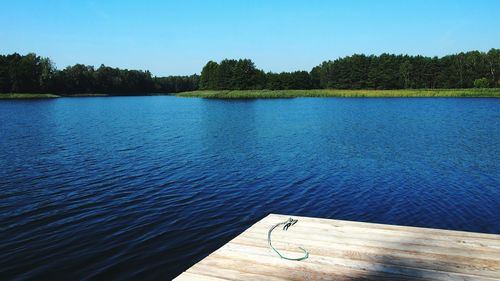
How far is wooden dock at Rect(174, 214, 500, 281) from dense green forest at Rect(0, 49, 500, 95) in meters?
142

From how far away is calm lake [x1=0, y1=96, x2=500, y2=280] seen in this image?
35.0ft

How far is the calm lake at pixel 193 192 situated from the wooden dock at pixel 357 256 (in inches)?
126

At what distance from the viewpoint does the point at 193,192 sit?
1659 centimetres

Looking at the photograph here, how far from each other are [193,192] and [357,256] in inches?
423

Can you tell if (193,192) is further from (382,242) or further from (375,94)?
(375,94)

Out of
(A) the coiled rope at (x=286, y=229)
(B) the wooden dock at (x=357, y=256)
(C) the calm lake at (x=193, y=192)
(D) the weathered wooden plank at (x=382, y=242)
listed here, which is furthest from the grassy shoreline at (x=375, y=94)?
(D) the weathered wooden plank at (x=382, y=242)

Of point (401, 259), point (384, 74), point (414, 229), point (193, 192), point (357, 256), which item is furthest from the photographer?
point (384, 74)

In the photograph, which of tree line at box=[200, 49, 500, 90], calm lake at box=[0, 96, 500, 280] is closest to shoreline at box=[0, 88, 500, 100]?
tree line at box=[200, 49, 500, 90]

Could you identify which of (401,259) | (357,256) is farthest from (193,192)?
(401,259)

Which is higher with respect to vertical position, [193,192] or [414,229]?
[414,229]

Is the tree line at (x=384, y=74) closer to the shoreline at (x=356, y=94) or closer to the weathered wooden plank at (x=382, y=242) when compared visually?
the shoreline at (x=356, y=94)

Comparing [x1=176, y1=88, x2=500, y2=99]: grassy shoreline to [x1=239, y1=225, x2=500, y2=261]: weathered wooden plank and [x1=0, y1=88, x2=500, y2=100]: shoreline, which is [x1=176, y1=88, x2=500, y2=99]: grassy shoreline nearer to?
[x1=0, y1=88, x2=500, y2=100]: shoreline

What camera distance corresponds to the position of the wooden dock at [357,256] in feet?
19.8

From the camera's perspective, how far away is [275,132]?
38.9 meters
